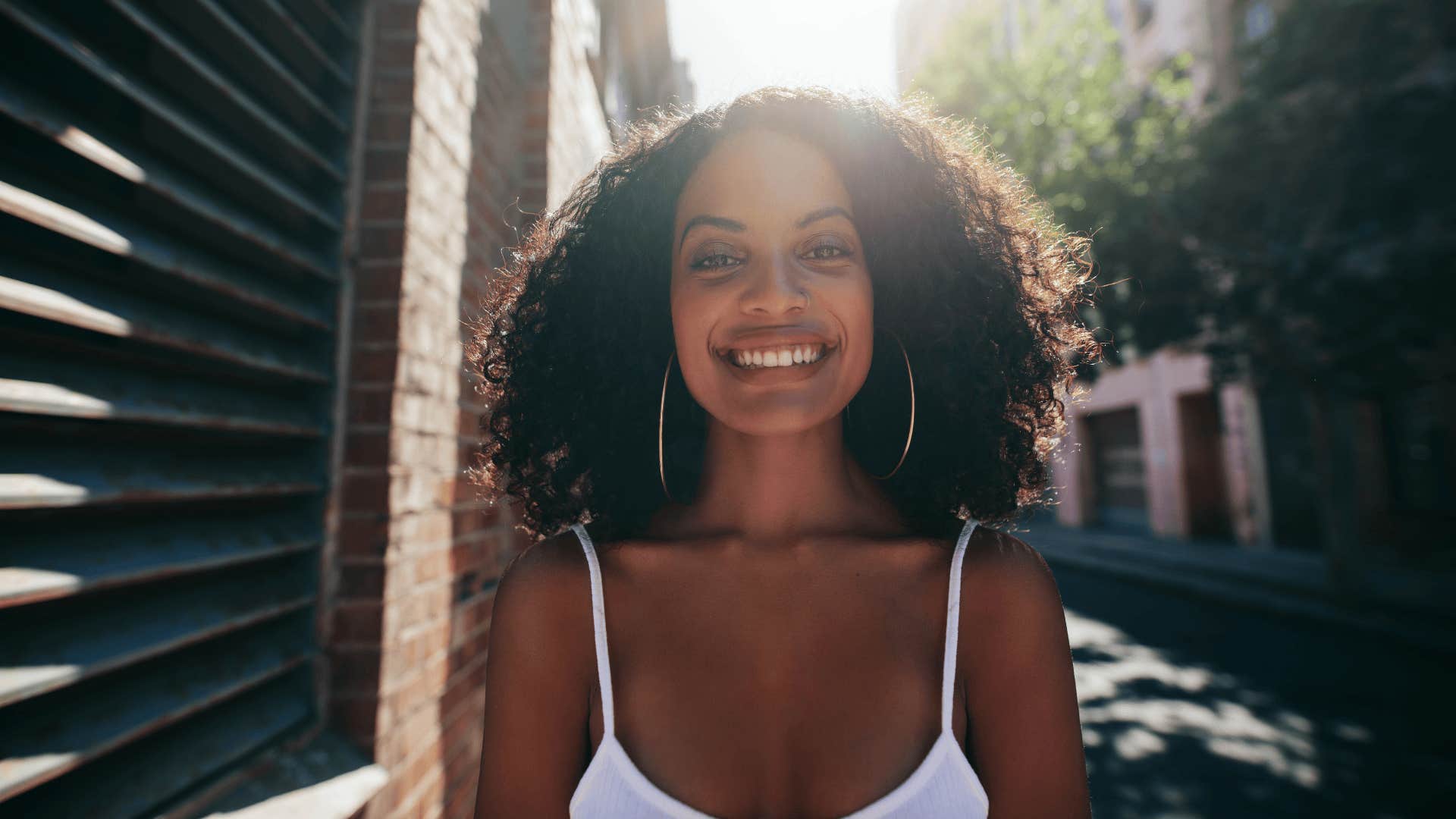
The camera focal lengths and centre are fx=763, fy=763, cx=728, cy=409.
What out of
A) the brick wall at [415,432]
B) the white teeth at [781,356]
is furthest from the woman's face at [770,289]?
the brick wall at [415,432]

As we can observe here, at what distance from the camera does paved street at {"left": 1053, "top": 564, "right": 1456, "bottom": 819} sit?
425 cm

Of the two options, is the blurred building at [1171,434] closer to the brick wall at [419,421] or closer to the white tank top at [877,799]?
the brick wall at [419,421]

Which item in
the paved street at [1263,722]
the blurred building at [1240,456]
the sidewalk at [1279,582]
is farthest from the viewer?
the blurred building at [1240,456]

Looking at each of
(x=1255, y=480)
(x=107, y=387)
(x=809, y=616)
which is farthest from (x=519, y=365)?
(x=1255, y=480)

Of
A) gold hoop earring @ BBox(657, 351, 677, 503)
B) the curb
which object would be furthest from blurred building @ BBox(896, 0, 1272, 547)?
gold hoop earring @ BBox(657, 351, 677, 503)

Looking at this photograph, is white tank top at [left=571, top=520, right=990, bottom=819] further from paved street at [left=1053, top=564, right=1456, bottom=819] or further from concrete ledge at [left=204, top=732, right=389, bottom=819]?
paved street at [left=1053, top=564, right=1456, bottom=819]

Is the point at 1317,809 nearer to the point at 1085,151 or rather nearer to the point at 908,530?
the point at 908,530

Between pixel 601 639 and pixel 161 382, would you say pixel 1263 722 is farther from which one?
pixel 161 382

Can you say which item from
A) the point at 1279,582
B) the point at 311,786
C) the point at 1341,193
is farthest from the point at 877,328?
the point at 1279,582

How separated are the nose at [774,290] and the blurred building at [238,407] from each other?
38.5 inches

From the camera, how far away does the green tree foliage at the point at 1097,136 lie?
10.1 m

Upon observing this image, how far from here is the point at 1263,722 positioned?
543cm

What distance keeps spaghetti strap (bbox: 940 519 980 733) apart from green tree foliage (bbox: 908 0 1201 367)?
7802 millimetres

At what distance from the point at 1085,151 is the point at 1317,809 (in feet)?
33.3
